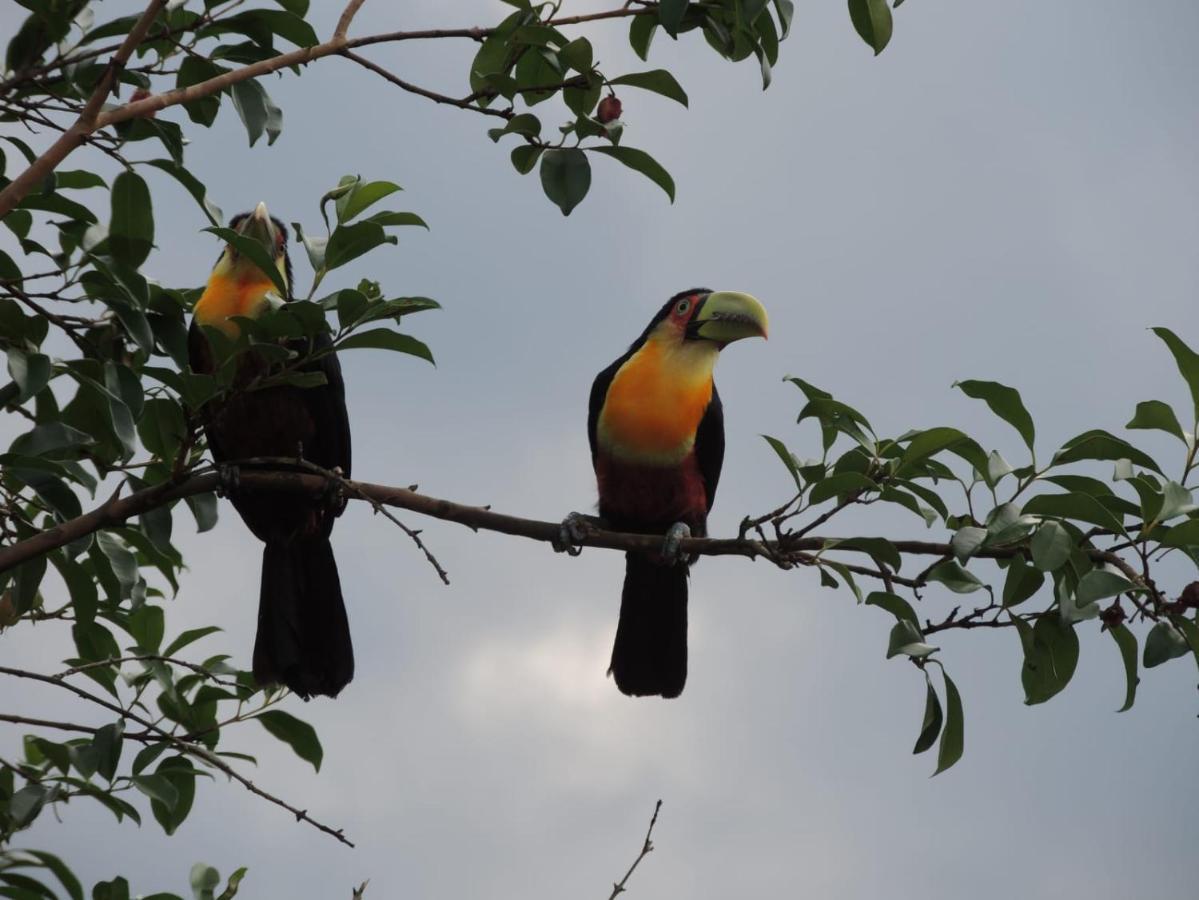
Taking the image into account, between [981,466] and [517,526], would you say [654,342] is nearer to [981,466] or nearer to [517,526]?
Result: [517,526]

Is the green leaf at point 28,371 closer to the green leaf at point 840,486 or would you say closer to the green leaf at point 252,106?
the green leaf at point 252,106

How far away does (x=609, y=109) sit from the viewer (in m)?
3.66

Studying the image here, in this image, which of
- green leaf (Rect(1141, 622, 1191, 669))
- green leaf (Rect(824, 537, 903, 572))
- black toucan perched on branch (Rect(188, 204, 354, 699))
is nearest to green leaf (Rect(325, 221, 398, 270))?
black toucan perched on branch (Rect(188, 204, 354, 699))

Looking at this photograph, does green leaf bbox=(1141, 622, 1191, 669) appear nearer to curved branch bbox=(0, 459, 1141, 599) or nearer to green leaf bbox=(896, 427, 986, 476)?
curved branch bbox=(0, 459, 1141, 599)

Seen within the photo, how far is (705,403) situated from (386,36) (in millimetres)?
2140

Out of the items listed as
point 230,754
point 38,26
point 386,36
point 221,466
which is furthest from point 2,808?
point 386,36

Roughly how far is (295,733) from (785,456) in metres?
1.79

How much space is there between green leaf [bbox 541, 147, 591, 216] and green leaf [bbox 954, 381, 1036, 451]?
3.77ft

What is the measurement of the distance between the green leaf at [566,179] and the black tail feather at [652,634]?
2115 mm

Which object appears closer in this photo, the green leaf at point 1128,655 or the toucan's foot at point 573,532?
the green leaf at point 1128,655

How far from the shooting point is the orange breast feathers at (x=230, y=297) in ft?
16.7

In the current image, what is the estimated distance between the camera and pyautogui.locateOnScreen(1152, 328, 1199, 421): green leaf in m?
3.28

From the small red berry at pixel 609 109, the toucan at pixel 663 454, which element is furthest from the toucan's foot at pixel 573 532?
the small red berry at pixel 609 109

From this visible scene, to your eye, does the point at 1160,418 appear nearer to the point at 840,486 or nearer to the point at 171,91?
the point at 840,486
